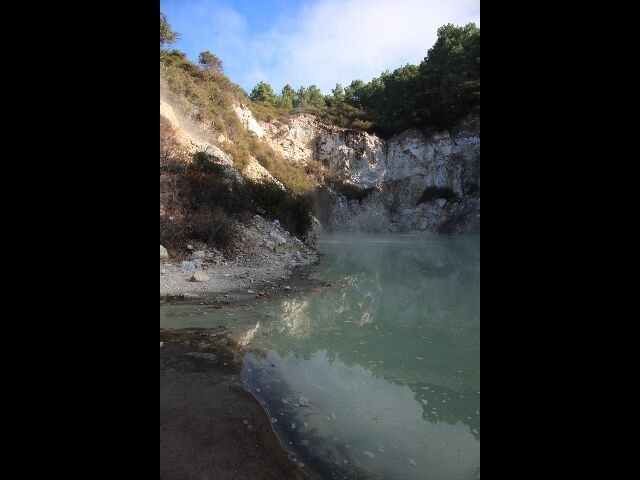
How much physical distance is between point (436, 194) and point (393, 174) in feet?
13.9

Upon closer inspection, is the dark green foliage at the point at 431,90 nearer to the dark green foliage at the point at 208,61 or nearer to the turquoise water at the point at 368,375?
the dark green foliage at the point at 208,61

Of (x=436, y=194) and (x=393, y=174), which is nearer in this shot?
(x=436, y=194)

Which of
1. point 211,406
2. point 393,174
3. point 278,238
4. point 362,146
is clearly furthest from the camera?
point 393,174

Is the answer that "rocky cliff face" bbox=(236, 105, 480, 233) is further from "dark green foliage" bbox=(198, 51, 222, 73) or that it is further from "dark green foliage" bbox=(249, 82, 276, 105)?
"dark green foliage" bbox=(198, 51, 222, 73)

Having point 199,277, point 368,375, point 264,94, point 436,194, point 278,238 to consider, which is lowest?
point 368,375

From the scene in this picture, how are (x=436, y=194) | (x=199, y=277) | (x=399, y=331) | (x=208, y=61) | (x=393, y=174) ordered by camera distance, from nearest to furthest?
(x=399, y=331), (x=199, y=277), (x=208, y=61), (x=436, y=194), (x=393, y=174)

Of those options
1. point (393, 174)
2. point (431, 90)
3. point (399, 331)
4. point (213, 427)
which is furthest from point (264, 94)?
point (213, 427)

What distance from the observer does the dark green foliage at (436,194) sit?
3272cm

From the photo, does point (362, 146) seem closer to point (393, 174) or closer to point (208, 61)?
point (393, 174)

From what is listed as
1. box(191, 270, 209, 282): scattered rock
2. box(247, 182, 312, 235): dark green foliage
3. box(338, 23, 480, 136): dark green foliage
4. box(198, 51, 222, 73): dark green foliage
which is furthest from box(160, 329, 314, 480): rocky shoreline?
box(338, 23, 480, 136): dark green foliage

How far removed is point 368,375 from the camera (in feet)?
17.1

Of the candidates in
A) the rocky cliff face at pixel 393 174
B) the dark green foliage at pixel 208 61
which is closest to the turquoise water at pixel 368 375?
the dark green foliage at pixel 208 61

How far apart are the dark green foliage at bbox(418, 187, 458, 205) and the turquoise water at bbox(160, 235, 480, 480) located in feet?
78.7
